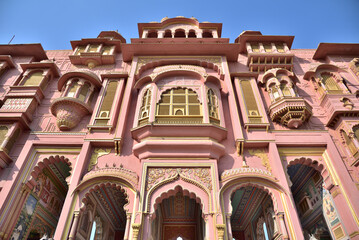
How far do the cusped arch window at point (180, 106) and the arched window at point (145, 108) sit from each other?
1.52ft

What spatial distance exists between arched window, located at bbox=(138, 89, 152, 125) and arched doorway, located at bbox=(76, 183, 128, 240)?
9.39 ft

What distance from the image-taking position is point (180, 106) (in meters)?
10.0

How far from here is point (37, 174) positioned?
352 inches

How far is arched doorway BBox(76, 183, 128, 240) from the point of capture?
991 cm

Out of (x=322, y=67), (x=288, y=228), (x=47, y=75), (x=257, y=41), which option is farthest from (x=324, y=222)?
(x=47, y=75)

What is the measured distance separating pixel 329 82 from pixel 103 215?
1287cm

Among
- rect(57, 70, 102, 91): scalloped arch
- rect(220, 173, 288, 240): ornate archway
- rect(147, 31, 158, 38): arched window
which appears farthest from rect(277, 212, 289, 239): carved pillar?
rect(147, 31, 158, 38): arched window

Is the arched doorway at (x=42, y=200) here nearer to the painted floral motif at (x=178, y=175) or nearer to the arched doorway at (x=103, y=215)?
the arched doorway at (x=103, y=215)

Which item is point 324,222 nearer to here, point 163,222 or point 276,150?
point 276,150

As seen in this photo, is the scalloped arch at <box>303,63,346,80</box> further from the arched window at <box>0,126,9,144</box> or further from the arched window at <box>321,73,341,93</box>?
the arched window at <box>0,126,9,144</box>

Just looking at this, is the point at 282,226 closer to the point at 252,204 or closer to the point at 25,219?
the point at 252,204

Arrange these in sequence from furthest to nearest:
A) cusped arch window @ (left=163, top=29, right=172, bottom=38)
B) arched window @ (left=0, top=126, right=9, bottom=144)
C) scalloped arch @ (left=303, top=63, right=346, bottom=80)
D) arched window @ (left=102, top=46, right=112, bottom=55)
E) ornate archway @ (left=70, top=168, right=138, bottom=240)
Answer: cusped arch window @ (left=163, top=29, right=172, bottom=38)
arched window @ (left=102, top=46, right=112, bottom=55)
scalloped arch @ (left=303, top=63, right=346, bottom=80)
arched window @ (left=0, top=126, right=9, bottom=144)
ornate archway @ (left=70, top=168, right=138, bottom=240)

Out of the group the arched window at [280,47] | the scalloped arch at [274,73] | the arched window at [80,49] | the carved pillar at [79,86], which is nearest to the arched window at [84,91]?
the carved pillar at [79,86]

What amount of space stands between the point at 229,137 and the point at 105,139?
4.84 m
